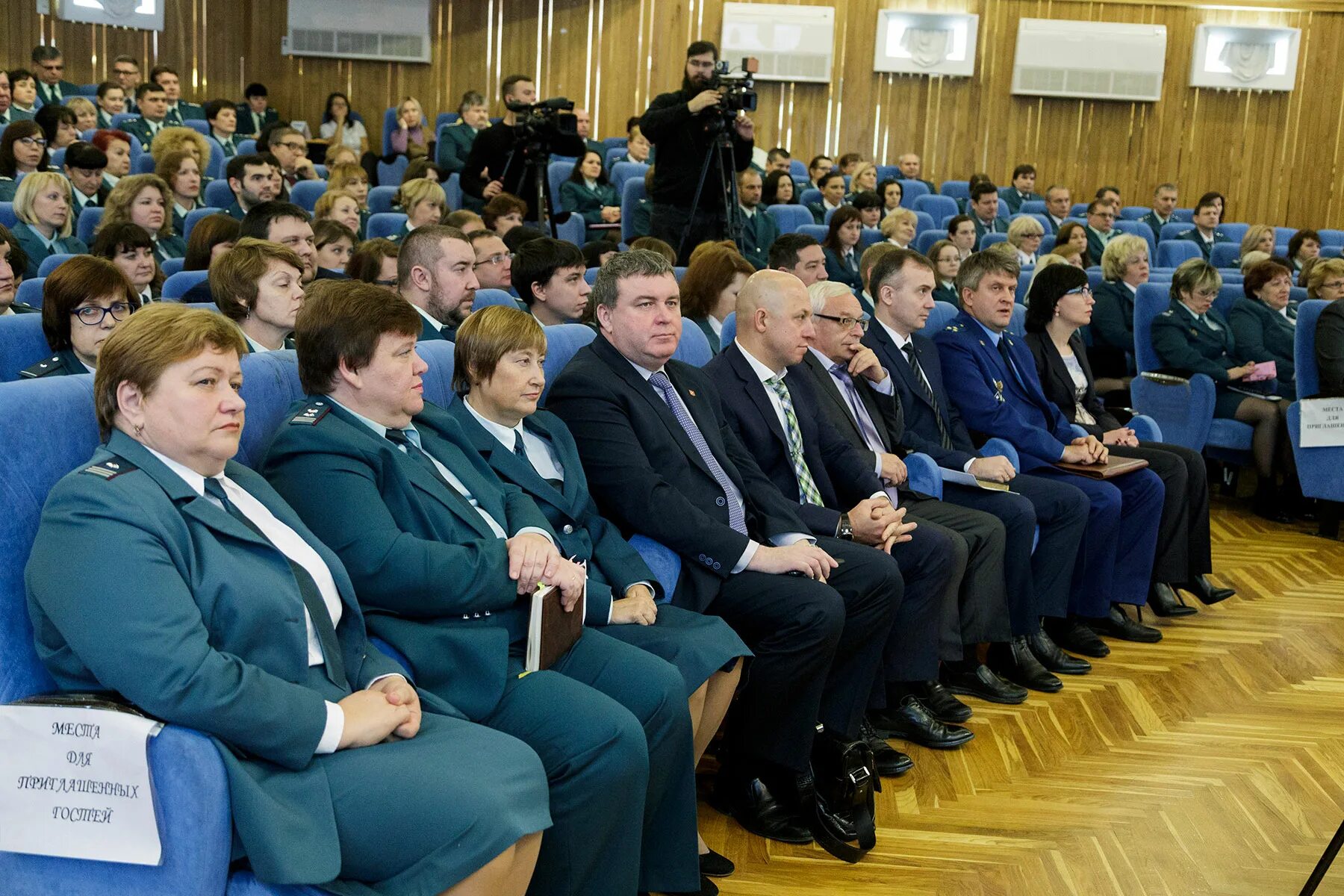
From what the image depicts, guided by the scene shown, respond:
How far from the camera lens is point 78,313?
8.14 ft

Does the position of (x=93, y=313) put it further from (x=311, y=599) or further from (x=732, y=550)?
(x=732, y=550)

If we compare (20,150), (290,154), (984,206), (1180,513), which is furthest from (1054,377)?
(984,206)

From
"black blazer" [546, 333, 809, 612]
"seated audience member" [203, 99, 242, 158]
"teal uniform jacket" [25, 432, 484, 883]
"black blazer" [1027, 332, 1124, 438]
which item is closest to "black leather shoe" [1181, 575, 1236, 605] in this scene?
"black blazer" [1027, 332, 1124, 438]

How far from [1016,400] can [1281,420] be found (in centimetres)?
190

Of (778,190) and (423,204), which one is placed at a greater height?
(778,190)

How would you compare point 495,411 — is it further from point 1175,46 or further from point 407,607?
point 1175,46

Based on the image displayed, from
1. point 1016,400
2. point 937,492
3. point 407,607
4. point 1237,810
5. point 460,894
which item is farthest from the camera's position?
point 1016,400

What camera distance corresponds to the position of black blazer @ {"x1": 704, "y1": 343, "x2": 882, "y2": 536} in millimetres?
2848

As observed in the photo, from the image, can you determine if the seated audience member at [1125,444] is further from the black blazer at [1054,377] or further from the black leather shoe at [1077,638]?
the black leather shoe at [1077,638]

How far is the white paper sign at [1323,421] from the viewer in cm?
480

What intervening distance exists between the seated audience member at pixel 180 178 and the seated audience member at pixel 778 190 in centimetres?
378

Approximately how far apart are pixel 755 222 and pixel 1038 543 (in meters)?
3.73

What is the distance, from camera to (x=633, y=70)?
12.0 metres

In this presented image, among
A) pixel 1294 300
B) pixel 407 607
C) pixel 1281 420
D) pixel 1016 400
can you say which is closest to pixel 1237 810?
pixel 1016 400
